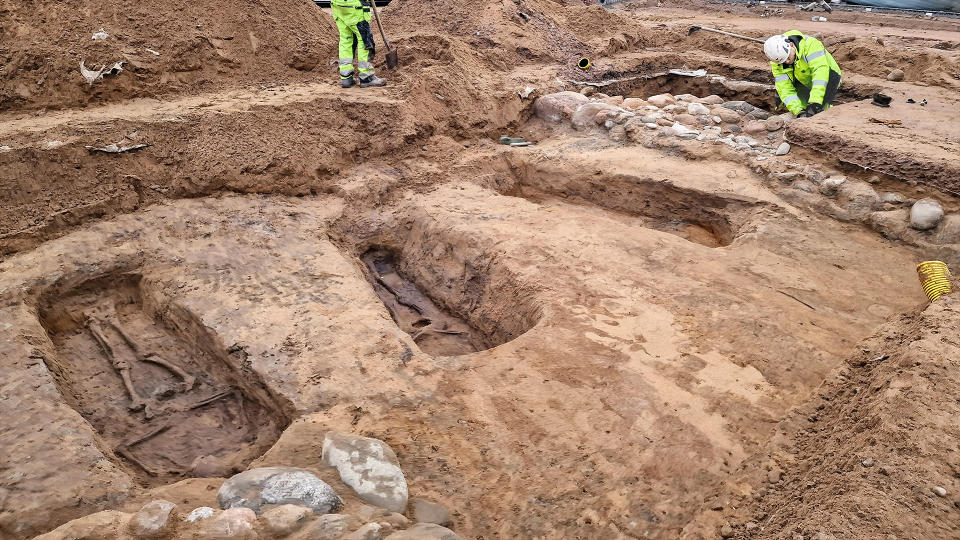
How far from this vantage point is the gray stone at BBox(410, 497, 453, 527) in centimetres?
259

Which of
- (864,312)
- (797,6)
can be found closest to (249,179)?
(864,312)

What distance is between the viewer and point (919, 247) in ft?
15.1

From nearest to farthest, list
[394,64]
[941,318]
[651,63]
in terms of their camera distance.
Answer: [941,318], [394,64], [651,63]

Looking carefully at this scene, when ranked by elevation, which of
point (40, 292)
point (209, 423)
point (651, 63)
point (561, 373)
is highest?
point (651, 63)

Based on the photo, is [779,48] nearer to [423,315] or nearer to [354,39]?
[354,39]

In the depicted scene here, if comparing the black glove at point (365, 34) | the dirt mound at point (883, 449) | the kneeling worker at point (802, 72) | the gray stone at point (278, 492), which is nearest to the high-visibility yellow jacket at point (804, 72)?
the kneeling worker at point (802, 72)

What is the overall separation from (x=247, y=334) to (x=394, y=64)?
15.0 feet

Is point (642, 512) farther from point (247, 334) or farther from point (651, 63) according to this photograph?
point (651, 63)

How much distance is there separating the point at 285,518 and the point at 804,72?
7.02m

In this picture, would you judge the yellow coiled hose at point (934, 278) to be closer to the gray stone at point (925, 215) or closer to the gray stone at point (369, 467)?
the gray stone at point (925, 215)

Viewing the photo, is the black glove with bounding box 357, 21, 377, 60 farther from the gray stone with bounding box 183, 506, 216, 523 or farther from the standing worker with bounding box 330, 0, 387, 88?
the gray stone with bounding box 183, 506, 216, 523

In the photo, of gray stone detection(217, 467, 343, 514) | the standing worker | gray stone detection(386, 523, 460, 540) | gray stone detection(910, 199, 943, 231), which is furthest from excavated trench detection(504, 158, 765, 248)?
gray stone detection(217, 467, 343, 514)

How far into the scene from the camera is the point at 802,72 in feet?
21.8

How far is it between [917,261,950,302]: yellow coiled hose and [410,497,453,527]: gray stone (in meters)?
3.40
